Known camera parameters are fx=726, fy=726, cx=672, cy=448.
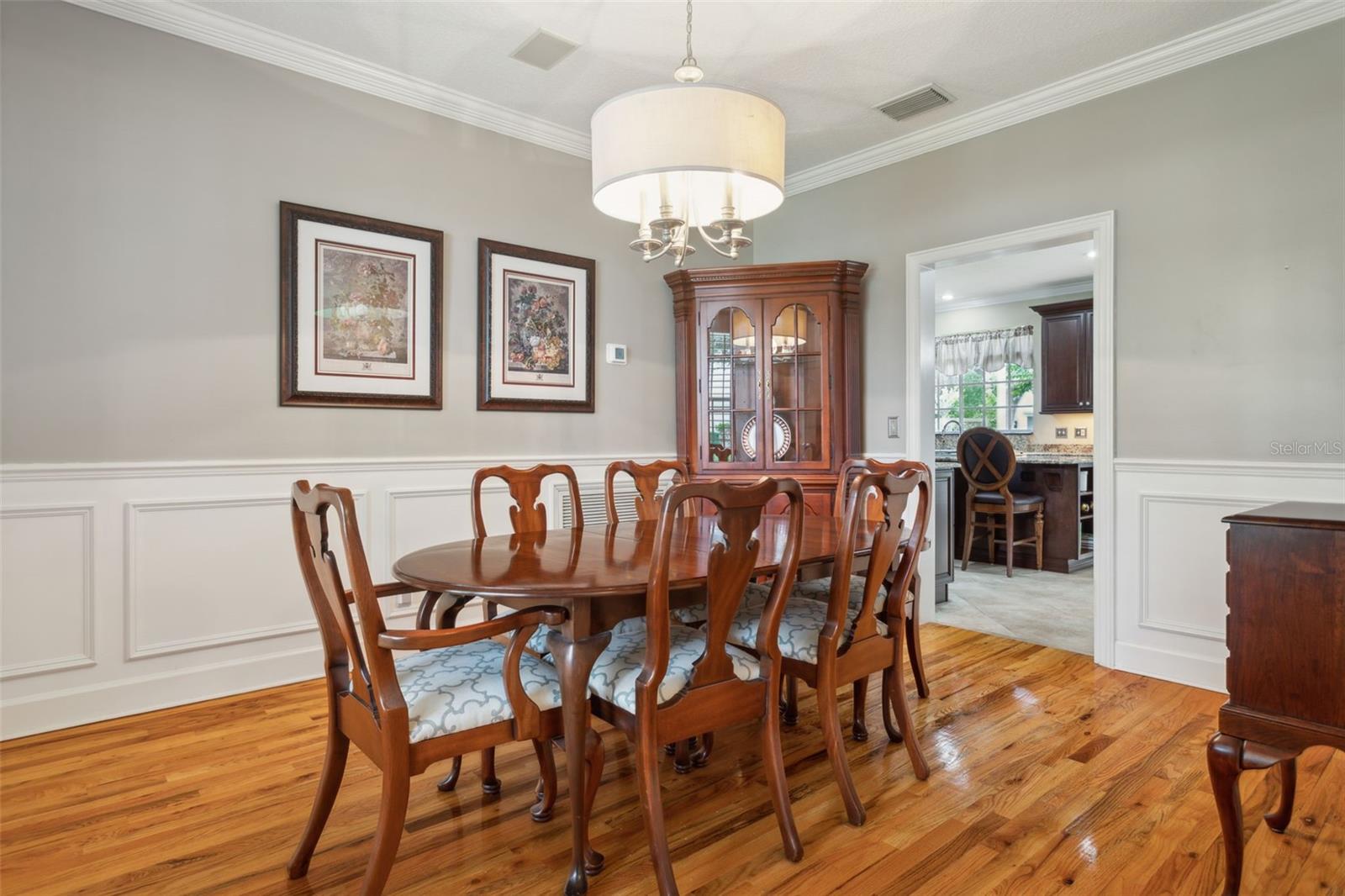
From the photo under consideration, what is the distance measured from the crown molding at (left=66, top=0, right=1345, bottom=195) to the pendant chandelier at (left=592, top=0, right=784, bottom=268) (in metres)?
1.62

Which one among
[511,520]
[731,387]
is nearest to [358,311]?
[511,520]

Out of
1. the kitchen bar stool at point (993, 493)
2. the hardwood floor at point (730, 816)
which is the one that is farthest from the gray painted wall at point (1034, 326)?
the hardwood floor at point (730, 816)

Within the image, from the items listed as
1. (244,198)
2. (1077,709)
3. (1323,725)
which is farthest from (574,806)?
(244,198)

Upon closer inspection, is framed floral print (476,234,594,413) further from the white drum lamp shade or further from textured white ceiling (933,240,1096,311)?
textured white ceiling (933,240,1096,311)

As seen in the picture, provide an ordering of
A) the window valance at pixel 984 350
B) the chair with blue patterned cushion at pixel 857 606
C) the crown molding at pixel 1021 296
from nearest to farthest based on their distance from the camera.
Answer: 1. the chair with blue patterned cushion at pixel 857 606
2. the crown molding at pixel 1021 296
3. the window valance at pixel 984 350

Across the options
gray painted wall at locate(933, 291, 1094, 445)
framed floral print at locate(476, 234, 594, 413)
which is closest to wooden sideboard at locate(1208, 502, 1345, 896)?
framed floral print at locate(476, 234, 594, 413)

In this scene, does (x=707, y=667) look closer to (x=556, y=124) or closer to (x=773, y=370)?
(x=773, y=370)

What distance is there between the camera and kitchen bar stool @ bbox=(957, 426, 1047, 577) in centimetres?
539

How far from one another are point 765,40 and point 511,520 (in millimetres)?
2239

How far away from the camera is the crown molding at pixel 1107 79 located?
281 cm

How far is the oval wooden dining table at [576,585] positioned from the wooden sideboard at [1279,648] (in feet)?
2.87

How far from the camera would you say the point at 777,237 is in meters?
4.79

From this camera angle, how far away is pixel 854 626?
2.11 m

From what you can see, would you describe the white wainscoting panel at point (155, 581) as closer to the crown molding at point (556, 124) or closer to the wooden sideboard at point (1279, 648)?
the crown molding at point (556, 124)
